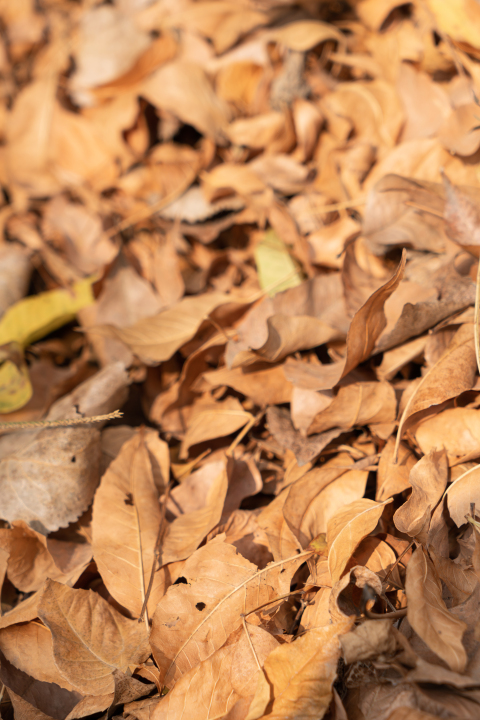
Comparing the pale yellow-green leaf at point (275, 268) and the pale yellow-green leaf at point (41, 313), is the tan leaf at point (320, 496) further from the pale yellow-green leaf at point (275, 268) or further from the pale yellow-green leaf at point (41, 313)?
the pale yellow-green leaf at point (41, 313)

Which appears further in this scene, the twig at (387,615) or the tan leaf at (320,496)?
the tan leaf at (320,496)

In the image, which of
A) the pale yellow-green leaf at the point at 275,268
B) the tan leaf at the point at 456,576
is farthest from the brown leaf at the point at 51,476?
the tan leaf at the point at 456,576

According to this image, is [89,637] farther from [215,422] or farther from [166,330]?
[166,330]

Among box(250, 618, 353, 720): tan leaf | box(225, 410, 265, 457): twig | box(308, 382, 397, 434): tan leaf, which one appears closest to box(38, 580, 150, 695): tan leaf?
box(250, 618, 353, 720): tan leaf

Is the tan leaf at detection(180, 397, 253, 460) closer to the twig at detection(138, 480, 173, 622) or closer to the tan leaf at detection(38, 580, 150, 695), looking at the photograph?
the twig at detection(138, 480, 173, 622)

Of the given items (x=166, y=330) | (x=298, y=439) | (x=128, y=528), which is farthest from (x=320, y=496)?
(x=166, y=330)

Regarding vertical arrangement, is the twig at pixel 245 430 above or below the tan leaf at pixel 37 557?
above

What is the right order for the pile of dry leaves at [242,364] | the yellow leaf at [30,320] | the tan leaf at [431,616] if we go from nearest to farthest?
the tan leaf at [431,616] → the pile of dry leaves at [242,364] → the yellow leaf at [30,320]

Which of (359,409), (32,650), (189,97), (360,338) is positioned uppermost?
(189,97)
